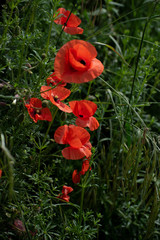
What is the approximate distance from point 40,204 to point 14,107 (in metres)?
0.43

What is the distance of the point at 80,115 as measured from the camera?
1.41 m

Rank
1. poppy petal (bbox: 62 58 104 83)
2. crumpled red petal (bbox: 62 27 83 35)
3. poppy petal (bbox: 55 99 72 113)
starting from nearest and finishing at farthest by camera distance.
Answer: poppy petal (bbox: 62 58 104 83) < poppy petal (bbox: 55 99 72 113) < crumpled red petal (bbox: 62 27 83 35)

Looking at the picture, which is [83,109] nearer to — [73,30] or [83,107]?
[83,107]

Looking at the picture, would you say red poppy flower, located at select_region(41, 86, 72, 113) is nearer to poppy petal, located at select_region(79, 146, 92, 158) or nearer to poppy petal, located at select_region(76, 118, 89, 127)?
poppy petal, located at select_region(76, 118, 89, 127)

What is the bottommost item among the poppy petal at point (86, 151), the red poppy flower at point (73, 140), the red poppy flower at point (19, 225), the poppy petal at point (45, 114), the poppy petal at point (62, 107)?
the red poppy flower at point (19, 225)

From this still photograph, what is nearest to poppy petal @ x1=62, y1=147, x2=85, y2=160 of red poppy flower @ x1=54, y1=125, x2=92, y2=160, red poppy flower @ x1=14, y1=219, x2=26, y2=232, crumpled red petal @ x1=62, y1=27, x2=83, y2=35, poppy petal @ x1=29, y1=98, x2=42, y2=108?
red poppy flower @ x1=54, y1=125, x2=92, y2=160

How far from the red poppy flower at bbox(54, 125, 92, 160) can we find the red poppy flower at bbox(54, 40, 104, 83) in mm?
246

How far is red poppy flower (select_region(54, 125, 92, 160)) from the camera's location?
4.27 feet

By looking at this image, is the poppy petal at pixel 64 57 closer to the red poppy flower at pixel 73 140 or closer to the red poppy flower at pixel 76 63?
the red poppy flower at pixel 76 63

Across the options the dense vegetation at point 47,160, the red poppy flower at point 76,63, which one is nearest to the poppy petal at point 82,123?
the dense vegetation at point 47,160

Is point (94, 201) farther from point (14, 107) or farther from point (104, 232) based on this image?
point (14, 107)

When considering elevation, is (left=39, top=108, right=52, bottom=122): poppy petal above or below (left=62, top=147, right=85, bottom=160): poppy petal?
above

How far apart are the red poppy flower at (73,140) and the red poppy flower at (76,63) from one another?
0.25 m

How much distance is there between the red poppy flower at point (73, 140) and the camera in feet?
4.27
